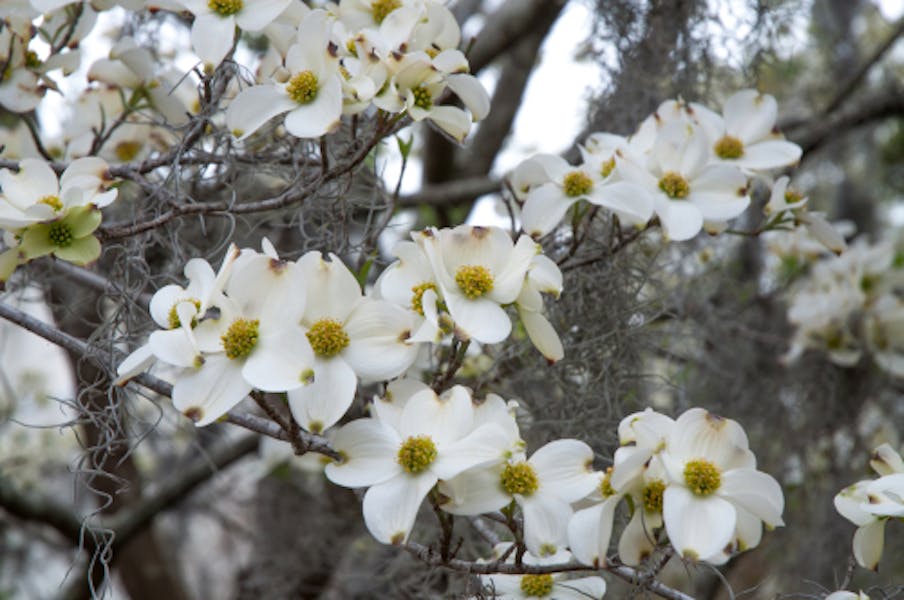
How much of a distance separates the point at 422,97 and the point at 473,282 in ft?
0.53

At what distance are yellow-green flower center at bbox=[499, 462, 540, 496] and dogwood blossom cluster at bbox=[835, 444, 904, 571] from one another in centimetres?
23

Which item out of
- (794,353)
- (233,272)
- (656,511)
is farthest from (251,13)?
(794,353)

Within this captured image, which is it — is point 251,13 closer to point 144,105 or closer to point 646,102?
point 144,105

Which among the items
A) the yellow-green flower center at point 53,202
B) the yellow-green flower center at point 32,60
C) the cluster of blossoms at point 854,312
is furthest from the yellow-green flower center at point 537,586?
the cluster of blossoms at point 854,312

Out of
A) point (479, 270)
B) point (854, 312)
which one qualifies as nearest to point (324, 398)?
point (479, 270)

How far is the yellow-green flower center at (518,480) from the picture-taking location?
60 cm

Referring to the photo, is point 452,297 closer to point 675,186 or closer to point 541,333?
point 541,333

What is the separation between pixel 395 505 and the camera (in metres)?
0.58

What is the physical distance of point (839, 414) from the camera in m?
1.57

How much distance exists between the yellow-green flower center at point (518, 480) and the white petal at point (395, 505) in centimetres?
5

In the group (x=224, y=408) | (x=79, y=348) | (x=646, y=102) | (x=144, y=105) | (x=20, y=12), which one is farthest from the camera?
(x=646, y=102)

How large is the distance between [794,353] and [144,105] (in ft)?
3.35

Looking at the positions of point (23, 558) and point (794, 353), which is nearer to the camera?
point (794, 353)

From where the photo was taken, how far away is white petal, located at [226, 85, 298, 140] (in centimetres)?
71
